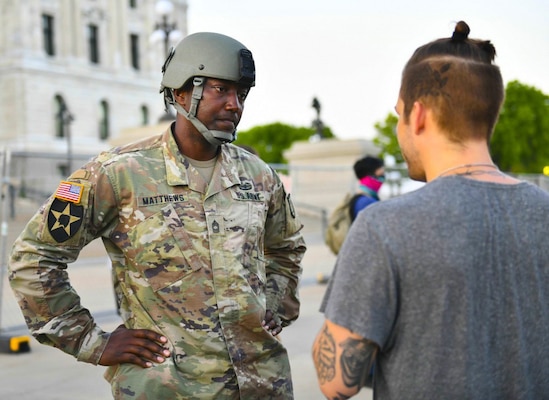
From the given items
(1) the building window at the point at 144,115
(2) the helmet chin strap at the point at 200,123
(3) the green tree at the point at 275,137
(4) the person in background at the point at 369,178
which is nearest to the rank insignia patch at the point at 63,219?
(2) the helmet chin strap at the point at 200,123

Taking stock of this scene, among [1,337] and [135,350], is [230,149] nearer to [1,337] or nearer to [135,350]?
[135,350]

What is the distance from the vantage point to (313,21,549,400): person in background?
176 centimetres

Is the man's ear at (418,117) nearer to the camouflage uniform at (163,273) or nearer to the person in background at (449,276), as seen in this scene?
the person in background at (449,276)

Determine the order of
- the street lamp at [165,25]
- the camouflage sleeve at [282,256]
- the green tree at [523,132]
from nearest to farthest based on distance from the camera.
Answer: the camouflage sleeve at [282,256]
the street lamp at [165,25]
the green tree at [523,132]

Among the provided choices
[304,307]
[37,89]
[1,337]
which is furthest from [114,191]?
[37,89]

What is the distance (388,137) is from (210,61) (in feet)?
201

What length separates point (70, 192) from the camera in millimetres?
2762

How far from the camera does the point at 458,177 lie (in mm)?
1849

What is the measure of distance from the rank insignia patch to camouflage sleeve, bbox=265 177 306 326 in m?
0.80

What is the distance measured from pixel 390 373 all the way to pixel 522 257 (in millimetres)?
409

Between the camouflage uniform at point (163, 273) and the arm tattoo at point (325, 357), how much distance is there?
2.87ft

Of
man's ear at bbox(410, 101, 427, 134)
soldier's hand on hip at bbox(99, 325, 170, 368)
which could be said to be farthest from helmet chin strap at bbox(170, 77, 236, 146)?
man's ear at bbox(410, 101, 427, 134)

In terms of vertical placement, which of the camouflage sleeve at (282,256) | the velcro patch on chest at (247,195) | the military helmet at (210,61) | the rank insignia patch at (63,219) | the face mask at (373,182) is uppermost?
the military helmet at (210,61)

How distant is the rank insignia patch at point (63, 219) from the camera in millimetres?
2732
